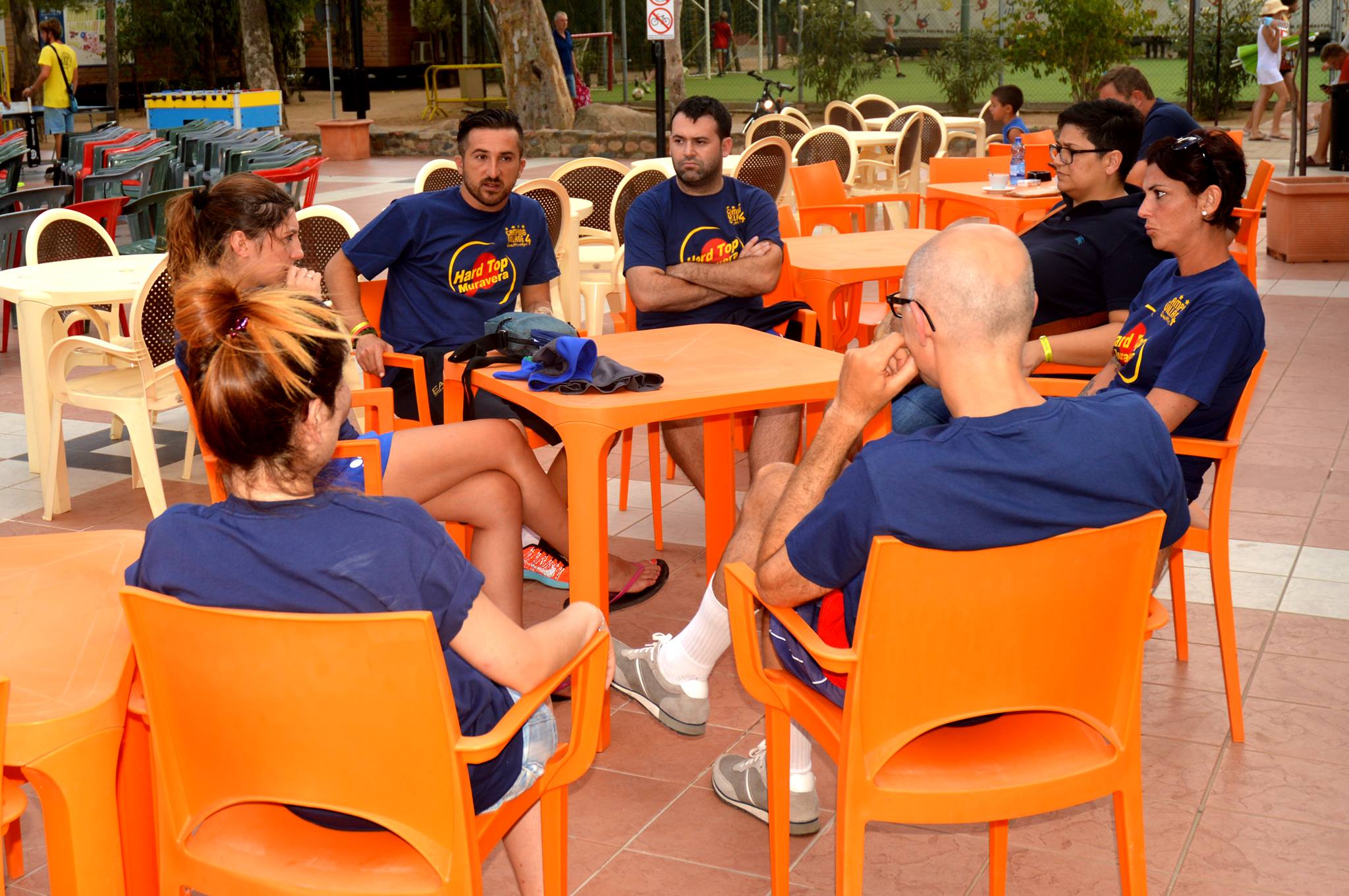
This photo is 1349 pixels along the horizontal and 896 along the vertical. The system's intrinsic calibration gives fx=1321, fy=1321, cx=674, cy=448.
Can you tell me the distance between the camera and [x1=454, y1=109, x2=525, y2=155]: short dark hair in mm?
3809

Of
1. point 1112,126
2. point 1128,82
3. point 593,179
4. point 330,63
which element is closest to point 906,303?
point 1112,126

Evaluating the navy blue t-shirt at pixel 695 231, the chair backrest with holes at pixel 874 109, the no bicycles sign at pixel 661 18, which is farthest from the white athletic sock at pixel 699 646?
the chair backrest with holes at pixel 874 109

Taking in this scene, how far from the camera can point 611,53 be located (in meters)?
22.5

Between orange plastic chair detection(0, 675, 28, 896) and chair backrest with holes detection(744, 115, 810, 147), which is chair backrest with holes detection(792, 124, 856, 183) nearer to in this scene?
chair backrest with holes detection(744, 115, 810, 147)

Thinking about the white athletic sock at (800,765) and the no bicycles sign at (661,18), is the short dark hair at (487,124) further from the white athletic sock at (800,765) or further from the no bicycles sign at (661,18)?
the no bicycles sign at (661,18)

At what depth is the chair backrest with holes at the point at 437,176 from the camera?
19.4 ft

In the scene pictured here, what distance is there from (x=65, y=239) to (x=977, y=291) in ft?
14.5

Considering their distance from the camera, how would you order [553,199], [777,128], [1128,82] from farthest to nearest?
1. [777,128]
2. [1128,82]
3. [553,199]

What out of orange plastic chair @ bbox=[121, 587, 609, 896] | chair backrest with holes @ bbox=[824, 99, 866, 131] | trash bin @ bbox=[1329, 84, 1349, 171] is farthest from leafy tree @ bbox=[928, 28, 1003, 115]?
orange plastic chair @ bbox=[121, 587, 609, 896]

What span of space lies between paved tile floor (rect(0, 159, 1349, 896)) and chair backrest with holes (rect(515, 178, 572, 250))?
1.77 m

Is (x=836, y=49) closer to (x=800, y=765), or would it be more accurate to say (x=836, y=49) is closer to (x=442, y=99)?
(x=442, y=99)

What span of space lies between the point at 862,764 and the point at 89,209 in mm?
5750

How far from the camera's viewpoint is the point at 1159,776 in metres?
2.66

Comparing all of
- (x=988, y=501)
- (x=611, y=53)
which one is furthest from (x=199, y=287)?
(x=611, y=53)
